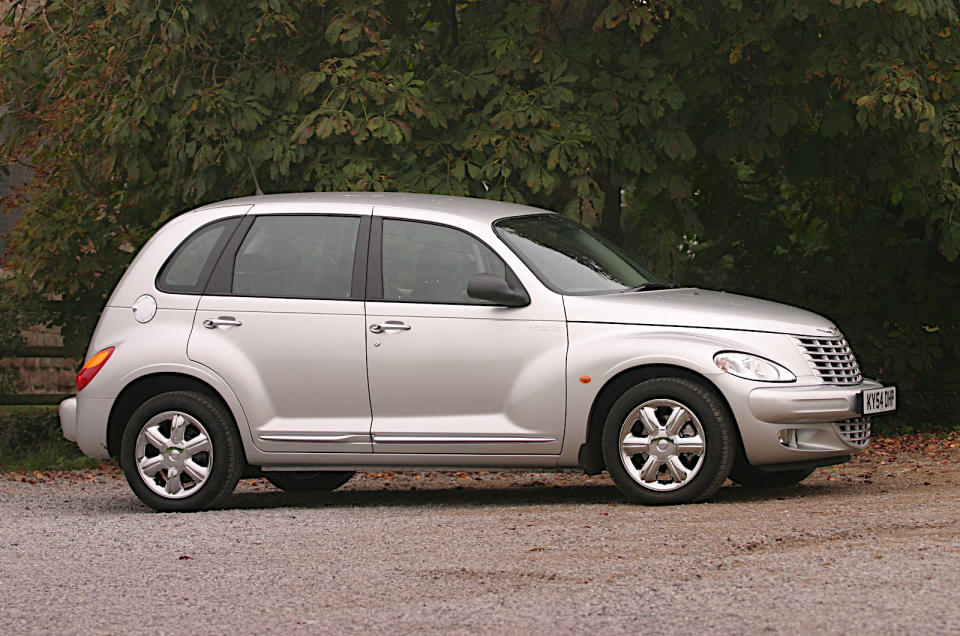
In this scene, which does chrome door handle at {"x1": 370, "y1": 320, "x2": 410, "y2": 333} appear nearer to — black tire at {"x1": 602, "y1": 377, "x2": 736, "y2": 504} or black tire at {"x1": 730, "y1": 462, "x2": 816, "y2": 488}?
black tire at {"x1": 602, "y1": 377, "x2": 736, "y2": 504}

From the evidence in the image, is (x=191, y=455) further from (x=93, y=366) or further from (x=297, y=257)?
(x=297, y=257)

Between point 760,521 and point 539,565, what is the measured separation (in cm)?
147

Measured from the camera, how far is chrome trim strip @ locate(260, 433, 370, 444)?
873 centimetres

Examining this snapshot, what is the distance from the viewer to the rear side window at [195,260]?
9.13 meters

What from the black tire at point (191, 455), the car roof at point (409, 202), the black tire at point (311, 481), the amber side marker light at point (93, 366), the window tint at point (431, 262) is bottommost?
the black tire at point (311, 481)

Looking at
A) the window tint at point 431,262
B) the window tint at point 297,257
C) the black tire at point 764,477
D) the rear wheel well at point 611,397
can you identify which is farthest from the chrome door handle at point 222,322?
the black tire at point 764,477

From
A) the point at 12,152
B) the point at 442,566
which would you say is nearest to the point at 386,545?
the point at 442,566

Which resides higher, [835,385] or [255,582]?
[835,385]

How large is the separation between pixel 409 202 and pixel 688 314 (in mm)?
1955

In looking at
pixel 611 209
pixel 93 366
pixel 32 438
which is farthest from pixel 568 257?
pixel 32 438

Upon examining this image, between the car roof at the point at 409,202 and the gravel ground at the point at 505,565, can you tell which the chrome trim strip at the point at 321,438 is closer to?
the gravel ground at the point at 505,565

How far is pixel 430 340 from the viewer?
862 centimetres

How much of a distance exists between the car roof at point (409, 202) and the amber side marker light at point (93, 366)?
1.12m

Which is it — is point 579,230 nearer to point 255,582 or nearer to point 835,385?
point 835,385
